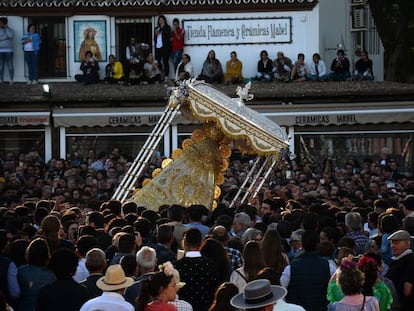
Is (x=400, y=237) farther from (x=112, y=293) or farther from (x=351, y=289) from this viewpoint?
(x=112, y=293)

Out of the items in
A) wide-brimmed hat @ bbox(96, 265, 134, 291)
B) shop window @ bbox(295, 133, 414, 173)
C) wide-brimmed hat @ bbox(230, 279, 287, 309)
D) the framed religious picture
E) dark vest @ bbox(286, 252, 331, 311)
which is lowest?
shop window @ bbox(295, 133, 414, 173)

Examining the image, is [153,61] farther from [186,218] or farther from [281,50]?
[186,218]

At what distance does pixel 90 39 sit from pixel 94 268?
24228mm

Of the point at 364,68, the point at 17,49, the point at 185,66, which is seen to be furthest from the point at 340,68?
the point at 17,49

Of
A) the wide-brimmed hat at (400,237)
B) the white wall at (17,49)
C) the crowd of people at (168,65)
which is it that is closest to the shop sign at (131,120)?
the crowd of people at (168,65)

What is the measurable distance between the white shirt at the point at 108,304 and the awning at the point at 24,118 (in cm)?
2287

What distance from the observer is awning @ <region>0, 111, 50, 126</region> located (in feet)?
108

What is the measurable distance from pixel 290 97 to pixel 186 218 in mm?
17264

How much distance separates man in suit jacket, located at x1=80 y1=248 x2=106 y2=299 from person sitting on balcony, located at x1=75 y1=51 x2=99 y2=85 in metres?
22.8

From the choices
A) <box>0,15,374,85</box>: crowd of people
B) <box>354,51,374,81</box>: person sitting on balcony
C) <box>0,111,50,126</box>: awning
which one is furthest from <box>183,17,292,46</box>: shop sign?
<box>0,111,50,126</box>: awning

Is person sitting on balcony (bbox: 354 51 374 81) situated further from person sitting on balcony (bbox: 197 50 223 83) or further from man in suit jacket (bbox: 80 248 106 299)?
man in suit jacket (bbox: 80 248 106 299)

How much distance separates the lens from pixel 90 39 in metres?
35.2

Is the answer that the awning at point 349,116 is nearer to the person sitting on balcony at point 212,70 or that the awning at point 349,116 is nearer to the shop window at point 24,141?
the person sitting on balcony at point 212,70

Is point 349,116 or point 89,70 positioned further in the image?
point 89,70
